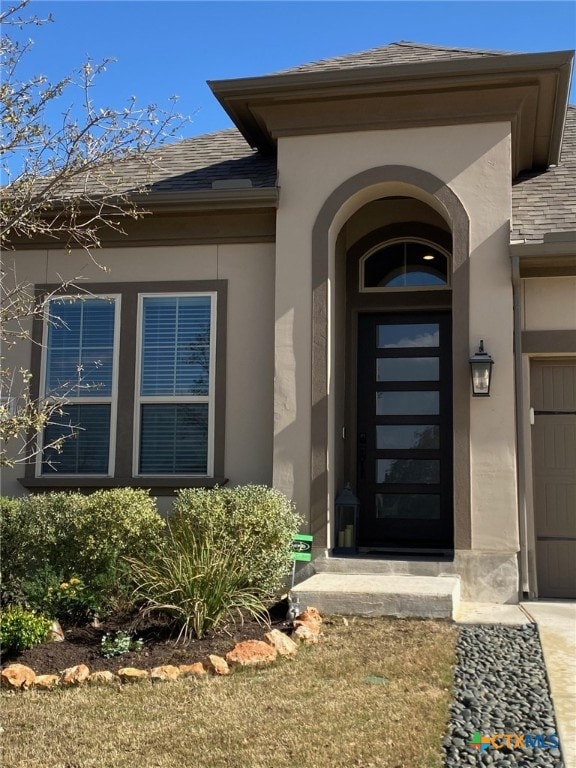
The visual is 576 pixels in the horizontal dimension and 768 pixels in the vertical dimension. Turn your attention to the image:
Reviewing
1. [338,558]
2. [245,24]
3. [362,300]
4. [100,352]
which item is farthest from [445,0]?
[338,558]

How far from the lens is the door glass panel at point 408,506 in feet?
28.6

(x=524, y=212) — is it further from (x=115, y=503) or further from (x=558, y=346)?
(x=115, y=503)

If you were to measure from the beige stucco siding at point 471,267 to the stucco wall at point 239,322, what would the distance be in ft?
1.14

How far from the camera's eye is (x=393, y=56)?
8.37 metres

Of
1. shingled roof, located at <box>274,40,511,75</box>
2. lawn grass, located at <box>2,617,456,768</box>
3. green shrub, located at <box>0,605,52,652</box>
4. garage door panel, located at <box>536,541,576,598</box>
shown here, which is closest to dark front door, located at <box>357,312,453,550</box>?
garage door panel, located at <box>536,541,576,598</box>

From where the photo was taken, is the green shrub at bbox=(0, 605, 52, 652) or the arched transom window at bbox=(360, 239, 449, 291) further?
the arched transom window at bbox=(360, 239, 449, 291)

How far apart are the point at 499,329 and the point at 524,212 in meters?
1.51

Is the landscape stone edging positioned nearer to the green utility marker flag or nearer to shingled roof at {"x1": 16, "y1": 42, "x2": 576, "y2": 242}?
the green utility marker flag

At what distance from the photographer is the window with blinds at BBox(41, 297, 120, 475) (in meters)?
8.35

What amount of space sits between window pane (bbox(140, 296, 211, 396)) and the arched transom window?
1.99 meters

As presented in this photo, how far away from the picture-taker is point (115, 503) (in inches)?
260

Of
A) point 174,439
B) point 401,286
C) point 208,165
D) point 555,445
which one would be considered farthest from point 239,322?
point 555,445

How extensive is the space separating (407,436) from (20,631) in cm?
478

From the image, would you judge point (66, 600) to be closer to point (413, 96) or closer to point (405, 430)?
point (405, 430)
